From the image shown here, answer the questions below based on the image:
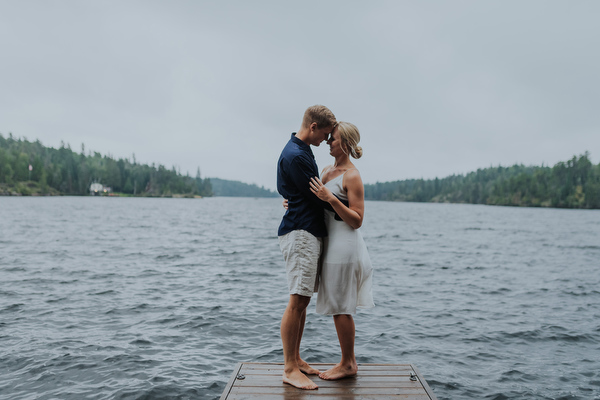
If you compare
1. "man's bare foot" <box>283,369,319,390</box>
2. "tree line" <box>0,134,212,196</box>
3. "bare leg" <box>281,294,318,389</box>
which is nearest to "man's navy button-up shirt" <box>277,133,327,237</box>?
"bare leg" <box>281,294,318,389</box>

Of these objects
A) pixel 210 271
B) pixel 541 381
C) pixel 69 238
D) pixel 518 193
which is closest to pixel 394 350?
pixel 541 381

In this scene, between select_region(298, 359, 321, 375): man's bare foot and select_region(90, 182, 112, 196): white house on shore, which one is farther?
select_region(90, 182, 112, 196): white house on shore

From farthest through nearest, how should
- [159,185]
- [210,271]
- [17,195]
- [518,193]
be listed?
[159,185], [518,193], [17,195], [210,271]

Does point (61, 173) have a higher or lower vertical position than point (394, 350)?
higher

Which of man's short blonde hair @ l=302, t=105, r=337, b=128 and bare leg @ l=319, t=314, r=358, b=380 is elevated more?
man's short blonde hair @ l=302, t=105, r=337, b=128

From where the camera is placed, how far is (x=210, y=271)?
19031 mm

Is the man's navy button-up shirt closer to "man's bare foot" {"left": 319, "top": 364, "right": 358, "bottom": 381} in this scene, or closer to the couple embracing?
the couple embracing

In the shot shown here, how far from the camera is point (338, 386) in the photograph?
4.47 m

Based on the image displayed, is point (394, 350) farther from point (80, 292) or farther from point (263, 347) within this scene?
point (80, 292)

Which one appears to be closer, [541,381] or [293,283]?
[293,283]

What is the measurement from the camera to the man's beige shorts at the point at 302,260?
14.1 ft

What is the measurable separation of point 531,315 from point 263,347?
8021 mm

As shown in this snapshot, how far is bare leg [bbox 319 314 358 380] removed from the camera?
4574mm

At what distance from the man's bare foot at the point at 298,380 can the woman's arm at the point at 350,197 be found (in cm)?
164
